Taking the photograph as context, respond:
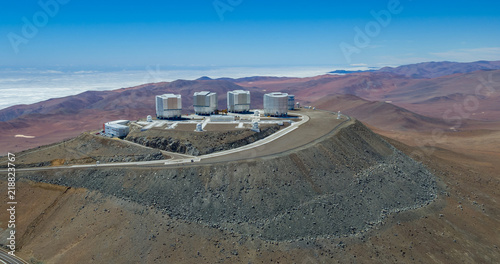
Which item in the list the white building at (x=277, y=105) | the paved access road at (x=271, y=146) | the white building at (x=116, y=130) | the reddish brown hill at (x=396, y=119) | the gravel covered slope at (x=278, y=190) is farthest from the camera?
the reddish brown hill at (x=396, y=119)

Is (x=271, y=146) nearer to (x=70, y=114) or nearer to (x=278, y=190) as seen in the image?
(x=278, y=190)

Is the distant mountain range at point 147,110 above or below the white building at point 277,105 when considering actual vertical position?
below

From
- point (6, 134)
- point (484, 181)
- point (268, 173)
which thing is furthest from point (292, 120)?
point (6, 134)

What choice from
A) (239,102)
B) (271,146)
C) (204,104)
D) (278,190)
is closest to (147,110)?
(239,102)

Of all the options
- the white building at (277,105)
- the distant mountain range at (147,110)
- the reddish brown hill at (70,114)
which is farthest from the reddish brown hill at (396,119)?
the white building at (277,105)

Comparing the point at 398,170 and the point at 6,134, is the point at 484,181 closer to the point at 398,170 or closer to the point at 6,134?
the point at 398,170

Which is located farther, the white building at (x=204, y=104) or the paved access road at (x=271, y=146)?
the white building at (x=204, y=104)

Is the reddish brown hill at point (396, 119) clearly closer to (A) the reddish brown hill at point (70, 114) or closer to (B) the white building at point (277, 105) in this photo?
(A) the reddish brown hill at point (70, 114)
